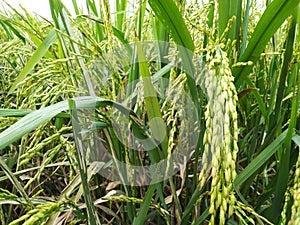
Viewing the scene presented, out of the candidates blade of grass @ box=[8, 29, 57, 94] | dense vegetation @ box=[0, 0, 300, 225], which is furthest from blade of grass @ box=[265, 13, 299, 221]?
blade of grass @ box=[8, 29, 57, 94]

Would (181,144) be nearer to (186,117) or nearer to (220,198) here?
(186,117)

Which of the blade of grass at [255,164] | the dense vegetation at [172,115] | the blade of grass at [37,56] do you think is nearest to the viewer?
the dense vegetation at [172,115]

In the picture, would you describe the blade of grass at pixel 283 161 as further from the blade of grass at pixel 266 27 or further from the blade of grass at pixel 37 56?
the blade of grass at pixel 37 56

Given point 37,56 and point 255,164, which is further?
point 37,56

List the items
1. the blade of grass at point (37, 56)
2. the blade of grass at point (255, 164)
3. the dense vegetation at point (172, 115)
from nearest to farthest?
the dense vegetation at point (172, 115) < the blade of grass at point (255, 164) < the blade of grass at point (37, 56)

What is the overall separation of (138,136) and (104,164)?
0.15m

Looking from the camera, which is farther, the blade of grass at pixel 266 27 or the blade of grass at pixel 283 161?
the blade of grass at pixel 283 161

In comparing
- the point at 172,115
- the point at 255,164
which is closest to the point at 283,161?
the point at 255,164

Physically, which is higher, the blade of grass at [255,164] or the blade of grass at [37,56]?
the blade of grass at [37,56]

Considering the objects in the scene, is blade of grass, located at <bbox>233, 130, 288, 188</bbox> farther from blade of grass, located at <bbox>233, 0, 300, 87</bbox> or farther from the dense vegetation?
blade of grass, located at <bbox>233, 0, 300, 87</bbox>

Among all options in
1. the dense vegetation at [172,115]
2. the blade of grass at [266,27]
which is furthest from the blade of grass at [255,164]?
the blade of grass at [266,27]

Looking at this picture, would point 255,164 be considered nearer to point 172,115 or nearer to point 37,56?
point 172,115

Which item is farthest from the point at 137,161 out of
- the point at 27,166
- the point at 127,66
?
the point at 27,166

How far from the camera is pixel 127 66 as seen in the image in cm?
77
